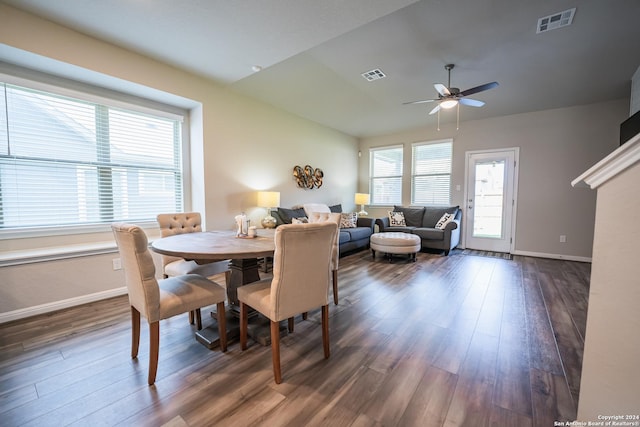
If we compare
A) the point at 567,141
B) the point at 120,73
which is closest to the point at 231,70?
the point at 120,73

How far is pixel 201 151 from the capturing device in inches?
140

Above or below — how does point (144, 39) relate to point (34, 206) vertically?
above

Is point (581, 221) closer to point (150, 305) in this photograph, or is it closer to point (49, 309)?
point (150, 305)

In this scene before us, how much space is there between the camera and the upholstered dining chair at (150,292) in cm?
151

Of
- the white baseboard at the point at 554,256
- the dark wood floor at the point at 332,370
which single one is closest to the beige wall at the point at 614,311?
the dark wood floor at the point at 332,370

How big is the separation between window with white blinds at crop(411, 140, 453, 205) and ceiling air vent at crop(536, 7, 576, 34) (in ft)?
10.7

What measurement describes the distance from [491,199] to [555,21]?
3523mm

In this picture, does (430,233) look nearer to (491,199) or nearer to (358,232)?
(358,232)

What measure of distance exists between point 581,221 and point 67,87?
7681 millimetres

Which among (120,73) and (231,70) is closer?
(120,73)

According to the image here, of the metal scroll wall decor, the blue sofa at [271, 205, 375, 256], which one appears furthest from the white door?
the metal scroll wall decor

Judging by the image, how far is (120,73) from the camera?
272 cm

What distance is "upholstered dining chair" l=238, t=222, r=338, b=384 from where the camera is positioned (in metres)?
1.53

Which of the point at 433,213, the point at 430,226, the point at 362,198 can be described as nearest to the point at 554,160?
the point at 433,213
